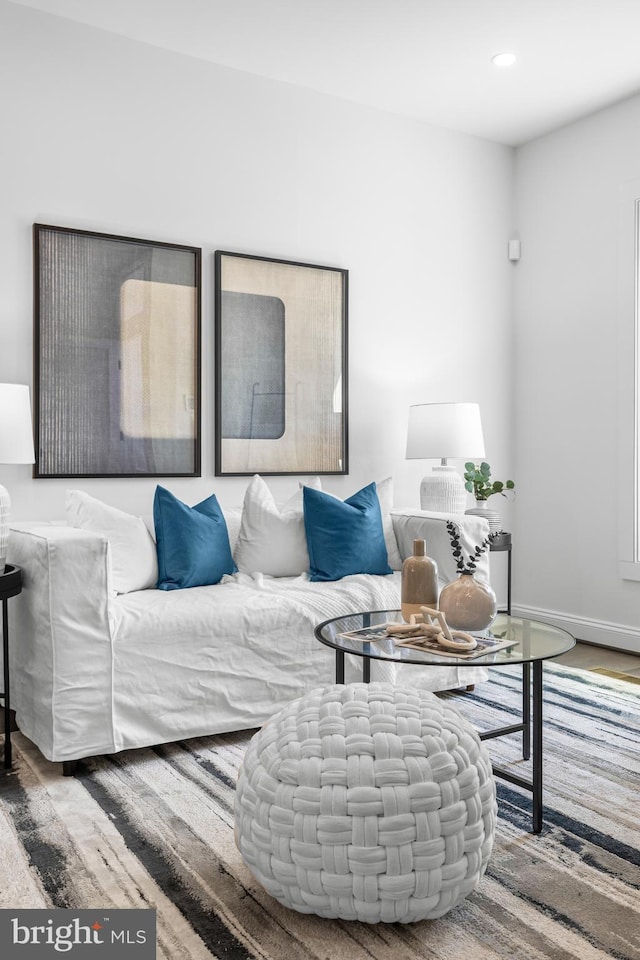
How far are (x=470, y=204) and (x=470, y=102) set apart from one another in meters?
0.58

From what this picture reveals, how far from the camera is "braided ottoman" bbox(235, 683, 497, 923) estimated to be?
1.44 meters

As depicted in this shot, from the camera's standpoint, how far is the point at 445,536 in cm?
326

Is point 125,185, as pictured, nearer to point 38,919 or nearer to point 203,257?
point 203,257

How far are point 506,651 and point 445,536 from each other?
128 cm

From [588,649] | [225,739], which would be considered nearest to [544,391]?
[588,649]

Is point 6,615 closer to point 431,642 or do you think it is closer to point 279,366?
point 431,642

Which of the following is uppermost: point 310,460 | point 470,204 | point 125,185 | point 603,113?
point 603,113

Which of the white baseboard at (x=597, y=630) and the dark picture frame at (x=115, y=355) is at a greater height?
the dark picture frame at (x=115, y=355)

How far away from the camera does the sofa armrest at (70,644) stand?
2.33m

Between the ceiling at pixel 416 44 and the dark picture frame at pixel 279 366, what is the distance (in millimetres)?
913

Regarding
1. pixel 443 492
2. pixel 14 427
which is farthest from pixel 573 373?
pixel 14 427

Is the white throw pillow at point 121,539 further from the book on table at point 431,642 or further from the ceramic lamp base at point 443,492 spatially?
the ceramic lamp base at point 443,492

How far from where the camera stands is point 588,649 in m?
4.17

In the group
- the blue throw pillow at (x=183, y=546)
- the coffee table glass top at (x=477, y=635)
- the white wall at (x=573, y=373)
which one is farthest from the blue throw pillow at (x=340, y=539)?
the white wall at (x=573, y=373)
